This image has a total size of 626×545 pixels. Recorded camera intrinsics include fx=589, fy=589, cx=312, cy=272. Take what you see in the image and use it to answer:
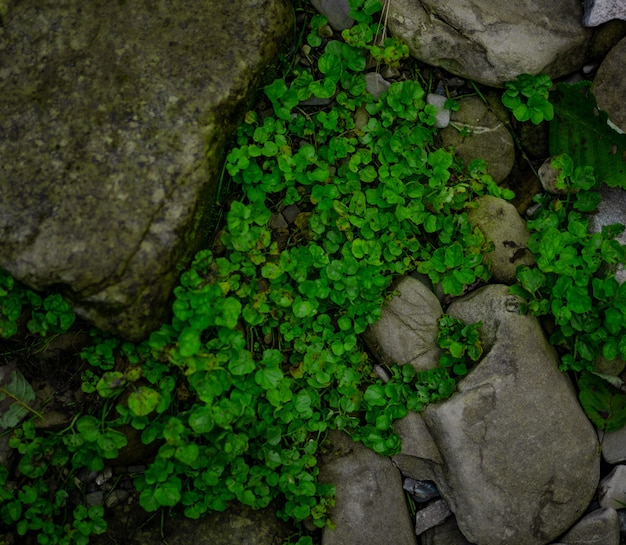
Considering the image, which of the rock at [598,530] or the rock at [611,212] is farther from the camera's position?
the rock at [611,212]

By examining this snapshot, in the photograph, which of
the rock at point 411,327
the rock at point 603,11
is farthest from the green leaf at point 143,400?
the rock at point 603,11

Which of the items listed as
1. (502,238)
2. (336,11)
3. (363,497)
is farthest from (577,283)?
(336,11)

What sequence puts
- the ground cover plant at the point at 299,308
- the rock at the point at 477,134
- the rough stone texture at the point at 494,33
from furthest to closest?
the rock at the point at 477,134 < the rough stone texture at the point at 494,33 < the ground cover plant at the point at 299,308

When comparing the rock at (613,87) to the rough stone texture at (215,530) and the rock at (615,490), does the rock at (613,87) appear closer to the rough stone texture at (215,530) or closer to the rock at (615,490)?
the rock at (615,490)

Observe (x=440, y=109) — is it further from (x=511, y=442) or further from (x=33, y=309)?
(x=33, y=309)

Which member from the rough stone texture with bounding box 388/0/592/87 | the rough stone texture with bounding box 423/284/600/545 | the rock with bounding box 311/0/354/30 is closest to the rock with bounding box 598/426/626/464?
A: the rough stone texture with bounding box 423/284/600/545

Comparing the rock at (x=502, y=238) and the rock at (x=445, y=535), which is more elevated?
the rock at (x=502, y=238)
